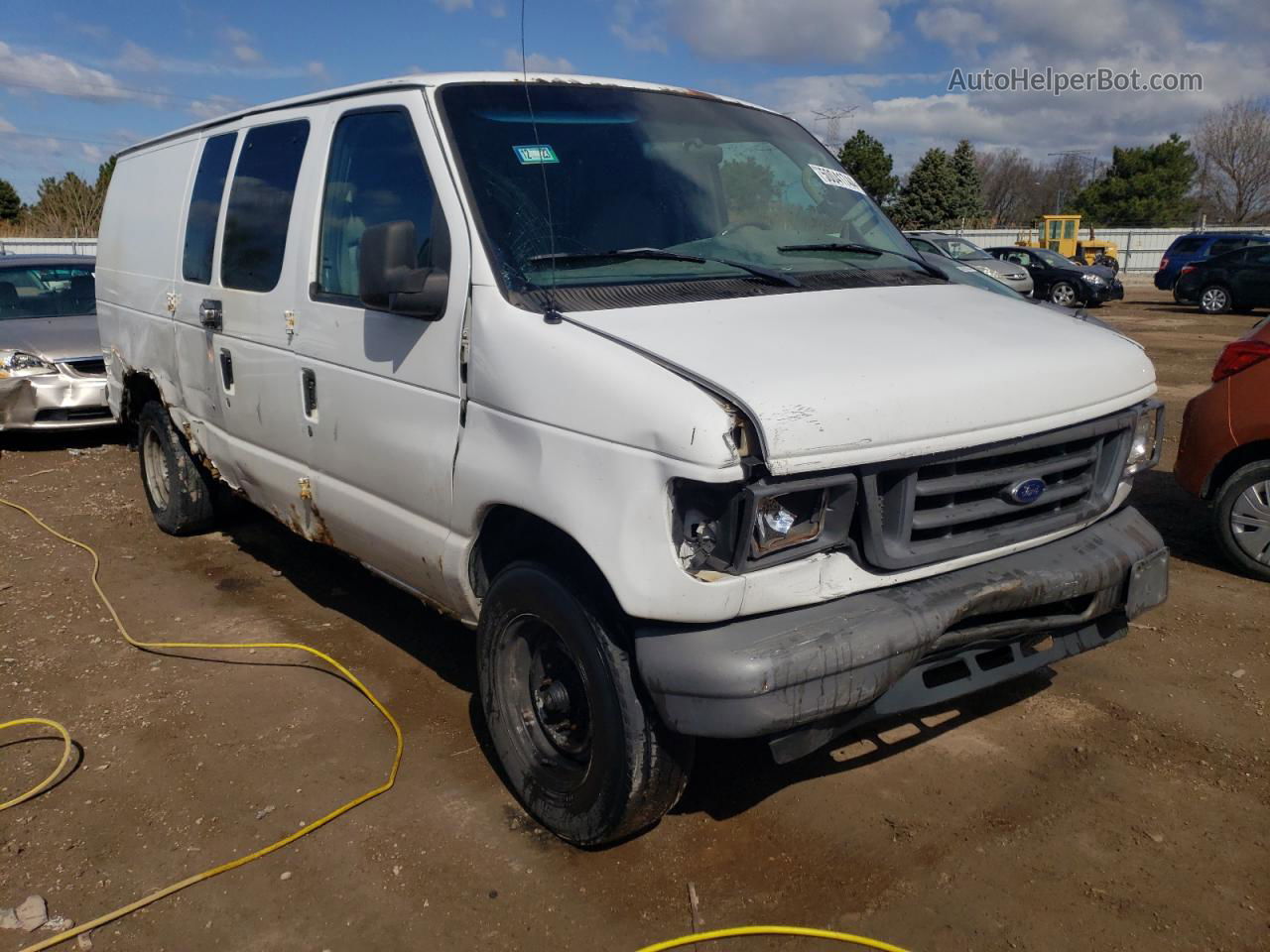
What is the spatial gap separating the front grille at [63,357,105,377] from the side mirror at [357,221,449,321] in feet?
24.1

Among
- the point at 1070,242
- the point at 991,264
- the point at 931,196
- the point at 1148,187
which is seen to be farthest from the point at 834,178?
the point at 1148,187

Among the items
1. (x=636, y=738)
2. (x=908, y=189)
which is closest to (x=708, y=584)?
(x=636, y=738)

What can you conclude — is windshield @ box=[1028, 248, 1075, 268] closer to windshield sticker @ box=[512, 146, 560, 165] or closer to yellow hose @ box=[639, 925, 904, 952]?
windshield sticker @ box=[512, 146, 560, 165]

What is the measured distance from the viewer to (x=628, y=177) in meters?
3.67

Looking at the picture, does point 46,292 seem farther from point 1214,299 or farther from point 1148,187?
point 1148,187

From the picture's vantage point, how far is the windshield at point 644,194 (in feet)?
11.2

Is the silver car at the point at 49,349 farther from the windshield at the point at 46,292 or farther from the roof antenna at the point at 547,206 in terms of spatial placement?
the roof antenna at the point at 547,206

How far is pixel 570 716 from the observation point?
3.35m

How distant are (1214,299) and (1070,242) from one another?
18221mm

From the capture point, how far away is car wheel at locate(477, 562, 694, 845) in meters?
2.95

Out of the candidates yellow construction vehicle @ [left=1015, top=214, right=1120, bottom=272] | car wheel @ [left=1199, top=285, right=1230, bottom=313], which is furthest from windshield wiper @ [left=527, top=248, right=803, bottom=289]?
yellow construction vehicle @ [left=1015, top=214, right=1120, bottom=272]

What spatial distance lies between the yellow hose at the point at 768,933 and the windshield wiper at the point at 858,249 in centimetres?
222

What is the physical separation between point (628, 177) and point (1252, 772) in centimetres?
296

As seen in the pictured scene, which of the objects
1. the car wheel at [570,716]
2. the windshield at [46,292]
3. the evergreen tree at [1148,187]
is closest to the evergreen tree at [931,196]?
the evergreen tree at [1148,187]
